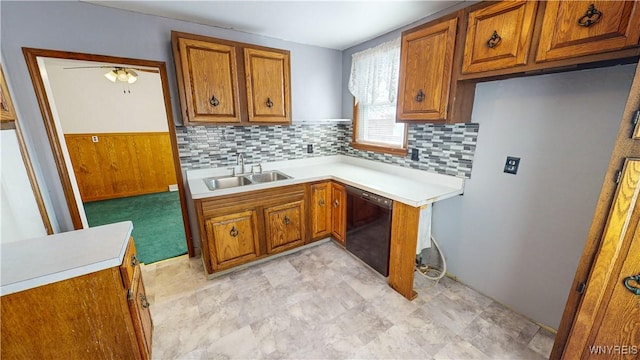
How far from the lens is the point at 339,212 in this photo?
8.39 ft

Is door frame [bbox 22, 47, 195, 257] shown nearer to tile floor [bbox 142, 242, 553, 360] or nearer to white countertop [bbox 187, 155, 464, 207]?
white countertop [bbox 187, 155, 464, 207]

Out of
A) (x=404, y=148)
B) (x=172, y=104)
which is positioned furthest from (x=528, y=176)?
(x=172, y=104)

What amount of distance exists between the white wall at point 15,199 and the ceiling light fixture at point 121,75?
2728mm

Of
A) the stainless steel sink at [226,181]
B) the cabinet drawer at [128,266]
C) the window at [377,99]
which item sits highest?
the window at [377,99]

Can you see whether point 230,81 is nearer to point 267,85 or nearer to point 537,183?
point 267,85

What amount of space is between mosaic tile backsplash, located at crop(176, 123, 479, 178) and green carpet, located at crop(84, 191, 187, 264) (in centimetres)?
108

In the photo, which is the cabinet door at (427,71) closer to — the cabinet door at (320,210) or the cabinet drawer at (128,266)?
the cabinet door at (320,210)

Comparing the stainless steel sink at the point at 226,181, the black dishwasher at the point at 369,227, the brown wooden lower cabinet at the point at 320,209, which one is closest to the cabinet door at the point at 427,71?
the black dishwasher at the point at 369,227

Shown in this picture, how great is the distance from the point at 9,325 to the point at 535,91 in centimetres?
286

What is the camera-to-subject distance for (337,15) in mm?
1984

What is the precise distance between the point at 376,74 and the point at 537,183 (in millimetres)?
1667

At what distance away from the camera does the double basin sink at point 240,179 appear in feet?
8.06

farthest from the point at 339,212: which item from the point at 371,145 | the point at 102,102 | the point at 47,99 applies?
the point at 102,102

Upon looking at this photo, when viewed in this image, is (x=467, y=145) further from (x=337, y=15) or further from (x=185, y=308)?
(x=185, y=308)
